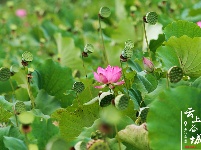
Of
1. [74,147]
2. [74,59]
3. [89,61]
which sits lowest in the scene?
[74,147]

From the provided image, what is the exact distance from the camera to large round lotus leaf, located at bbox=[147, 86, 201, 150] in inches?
41.3

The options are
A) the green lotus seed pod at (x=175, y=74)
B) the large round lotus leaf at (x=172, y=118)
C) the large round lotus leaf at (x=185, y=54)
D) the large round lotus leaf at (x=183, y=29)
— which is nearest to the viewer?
the large round lotus leaf at (x=172, y=118)

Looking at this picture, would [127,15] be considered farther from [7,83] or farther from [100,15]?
[100,15]

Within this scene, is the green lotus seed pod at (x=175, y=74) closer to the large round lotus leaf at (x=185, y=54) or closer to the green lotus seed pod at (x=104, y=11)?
the large round lotus leaf at (x=185, y=54)

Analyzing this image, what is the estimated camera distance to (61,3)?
19.2 ft

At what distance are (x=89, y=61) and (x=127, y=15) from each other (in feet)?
3.11

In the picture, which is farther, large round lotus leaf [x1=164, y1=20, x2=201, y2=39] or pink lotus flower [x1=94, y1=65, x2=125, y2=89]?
large round lotus leaf [x1=164, y1=20, x2=201, y2=39]

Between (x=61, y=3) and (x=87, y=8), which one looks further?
(x=61, y=3)

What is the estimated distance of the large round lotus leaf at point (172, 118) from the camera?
1050 millimetres

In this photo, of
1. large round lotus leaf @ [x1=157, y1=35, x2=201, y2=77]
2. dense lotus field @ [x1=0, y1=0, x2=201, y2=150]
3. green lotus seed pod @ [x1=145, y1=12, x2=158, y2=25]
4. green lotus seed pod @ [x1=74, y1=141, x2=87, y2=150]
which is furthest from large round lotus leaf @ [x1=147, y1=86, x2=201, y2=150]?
green lotus seed pod @ [x1=145, y1=12, x2=158, y2=25]

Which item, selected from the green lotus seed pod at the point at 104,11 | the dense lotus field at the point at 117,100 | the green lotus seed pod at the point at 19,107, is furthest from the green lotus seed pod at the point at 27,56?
the green lotus seed pod at the point at 104,11

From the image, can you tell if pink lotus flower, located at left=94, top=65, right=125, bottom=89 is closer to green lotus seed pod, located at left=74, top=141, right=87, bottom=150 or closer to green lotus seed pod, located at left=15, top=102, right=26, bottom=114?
green lotus seed pod, located at left=15, top=102, right=26, bottom=114

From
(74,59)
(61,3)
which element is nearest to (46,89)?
(74,59)

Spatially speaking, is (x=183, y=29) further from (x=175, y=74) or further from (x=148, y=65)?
(x=175, y=74)
